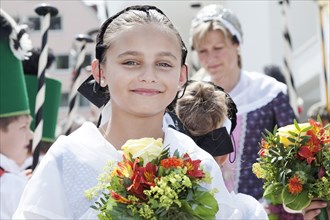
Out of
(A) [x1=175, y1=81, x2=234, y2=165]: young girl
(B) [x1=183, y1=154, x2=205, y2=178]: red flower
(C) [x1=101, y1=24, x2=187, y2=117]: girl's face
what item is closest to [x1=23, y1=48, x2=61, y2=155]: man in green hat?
(A) [x1=175, y1=81, x2=234, y2=165]: young girl

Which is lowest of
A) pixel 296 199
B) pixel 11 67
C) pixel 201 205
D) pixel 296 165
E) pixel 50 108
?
pixel 50 108

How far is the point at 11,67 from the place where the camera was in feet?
16.5

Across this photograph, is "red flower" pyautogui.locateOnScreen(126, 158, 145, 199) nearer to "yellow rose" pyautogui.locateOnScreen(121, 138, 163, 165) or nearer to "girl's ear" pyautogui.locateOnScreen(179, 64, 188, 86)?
"yellow rose" pyautogui.locateOnScreen(121, 138, 163, 165)

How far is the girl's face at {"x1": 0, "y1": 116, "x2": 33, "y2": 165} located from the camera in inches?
198

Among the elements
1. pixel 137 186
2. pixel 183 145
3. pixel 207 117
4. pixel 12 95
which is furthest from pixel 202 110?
pixel 12 95

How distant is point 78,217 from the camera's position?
282cm

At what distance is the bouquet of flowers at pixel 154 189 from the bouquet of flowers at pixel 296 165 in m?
0.90

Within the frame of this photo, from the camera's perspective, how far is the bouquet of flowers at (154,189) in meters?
2.54

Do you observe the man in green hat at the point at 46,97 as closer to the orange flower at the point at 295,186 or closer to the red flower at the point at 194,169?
the orange flower at the point at 295,186

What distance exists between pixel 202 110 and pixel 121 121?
0.82 metres

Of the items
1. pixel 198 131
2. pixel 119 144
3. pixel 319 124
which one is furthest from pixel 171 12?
pixel 119 144

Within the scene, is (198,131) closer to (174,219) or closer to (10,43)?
(174,219)

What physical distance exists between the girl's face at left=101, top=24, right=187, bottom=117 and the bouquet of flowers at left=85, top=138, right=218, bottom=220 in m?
0.32

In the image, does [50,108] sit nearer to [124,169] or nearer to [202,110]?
[202,110]
